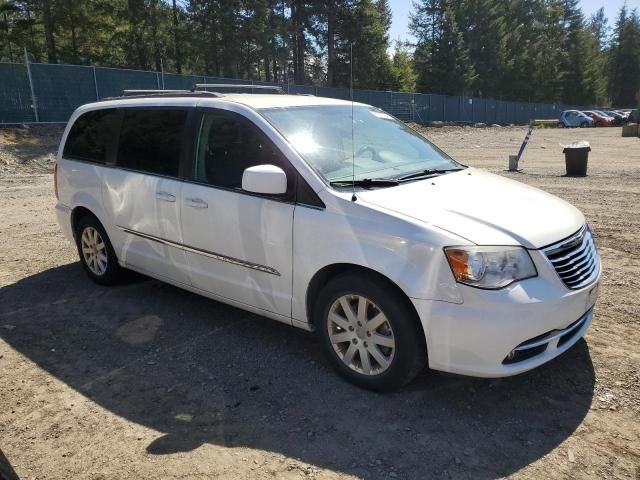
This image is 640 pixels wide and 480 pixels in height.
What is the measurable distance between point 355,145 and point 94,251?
122 inches

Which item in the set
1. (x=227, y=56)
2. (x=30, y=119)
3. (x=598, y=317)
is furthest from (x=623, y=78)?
(x=598, y=317)

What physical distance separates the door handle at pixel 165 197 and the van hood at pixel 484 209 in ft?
5.82

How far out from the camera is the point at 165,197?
437 centimetres

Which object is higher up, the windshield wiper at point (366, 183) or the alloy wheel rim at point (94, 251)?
the windshield wiper at point (366, 183)

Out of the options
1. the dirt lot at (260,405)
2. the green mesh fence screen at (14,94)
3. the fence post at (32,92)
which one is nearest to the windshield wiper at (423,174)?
the dirt lot at (260,405)

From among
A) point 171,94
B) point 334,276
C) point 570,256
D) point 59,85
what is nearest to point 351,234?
point 334,276

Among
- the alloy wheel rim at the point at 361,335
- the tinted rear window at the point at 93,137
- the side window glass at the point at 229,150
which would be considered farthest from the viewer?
the tinted rear window at the point at 93,137

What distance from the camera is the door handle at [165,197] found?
169 inches

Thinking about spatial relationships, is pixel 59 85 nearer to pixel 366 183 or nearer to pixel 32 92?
pixel 32 92

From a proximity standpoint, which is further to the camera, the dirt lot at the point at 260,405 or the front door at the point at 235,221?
the front door at the point at 235,221

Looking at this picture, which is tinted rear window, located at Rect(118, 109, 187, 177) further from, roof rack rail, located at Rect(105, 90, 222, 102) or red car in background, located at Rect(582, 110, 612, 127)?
red car in background, located at Rect(582, 110, 612, 127)

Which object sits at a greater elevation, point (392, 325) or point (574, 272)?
point (574, 272)

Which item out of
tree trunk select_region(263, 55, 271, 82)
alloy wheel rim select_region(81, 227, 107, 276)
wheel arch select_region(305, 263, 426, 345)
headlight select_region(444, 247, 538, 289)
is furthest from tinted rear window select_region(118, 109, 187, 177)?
tree trunk select_region(263, 55, 271, 82)

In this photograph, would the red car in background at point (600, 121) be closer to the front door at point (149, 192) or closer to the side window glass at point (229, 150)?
the front door at point (149, 192)
